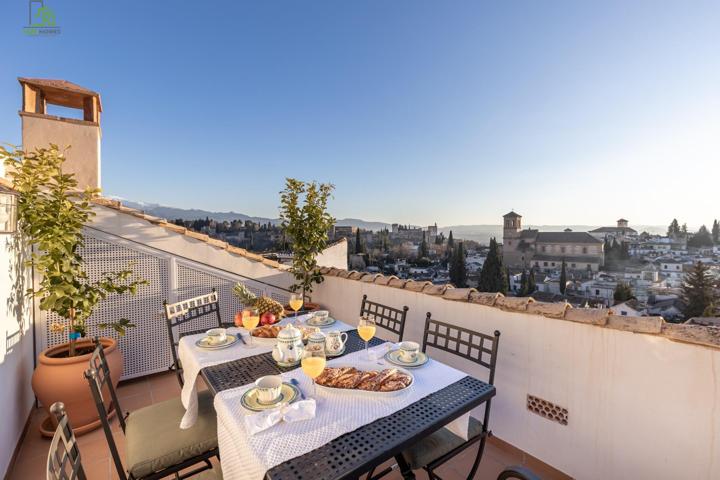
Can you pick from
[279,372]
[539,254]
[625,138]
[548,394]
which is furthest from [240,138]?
[539,254]

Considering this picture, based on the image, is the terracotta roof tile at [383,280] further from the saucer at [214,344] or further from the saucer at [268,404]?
the saucer at [268,404]

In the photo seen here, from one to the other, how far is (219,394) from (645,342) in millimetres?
2324

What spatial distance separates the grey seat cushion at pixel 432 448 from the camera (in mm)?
1571

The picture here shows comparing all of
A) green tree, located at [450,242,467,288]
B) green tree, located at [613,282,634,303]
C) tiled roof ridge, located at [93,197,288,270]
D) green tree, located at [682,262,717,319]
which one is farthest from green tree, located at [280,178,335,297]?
green tree, located at [682,262,717,319]

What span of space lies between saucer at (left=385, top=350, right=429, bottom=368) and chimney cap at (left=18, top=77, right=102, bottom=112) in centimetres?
500

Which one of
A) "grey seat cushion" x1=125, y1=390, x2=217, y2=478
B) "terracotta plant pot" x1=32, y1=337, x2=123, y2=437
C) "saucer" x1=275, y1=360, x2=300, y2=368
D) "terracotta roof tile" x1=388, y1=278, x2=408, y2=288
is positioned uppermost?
"terracotta roof tile" x1=388, y1=278, x2=408, y2=288

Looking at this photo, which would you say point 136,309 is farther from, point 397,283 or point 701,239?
point 701,239

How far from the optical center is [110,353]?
8.86 ft

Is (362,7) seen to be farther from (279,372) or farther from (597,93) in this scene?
(279,372)

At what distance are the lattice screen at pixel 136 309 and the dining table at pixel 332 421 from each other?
2141mm

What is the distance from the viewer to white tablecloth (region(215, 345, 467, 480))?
102 centimetres

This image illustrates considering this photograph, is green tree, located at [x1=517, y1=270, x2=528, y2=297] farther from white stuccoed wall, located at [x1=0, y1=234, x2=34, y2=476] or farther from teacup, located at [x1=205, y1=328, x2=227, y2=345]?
white stuccoed wall, located at [x1=0, y1=234, x2=34, y2=476]

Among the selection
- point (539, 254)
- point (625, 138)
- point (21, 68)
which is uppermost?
point (625, 138)

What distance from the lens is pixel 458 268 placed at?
17.2 m
